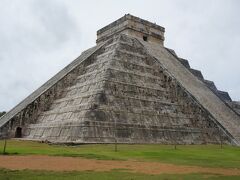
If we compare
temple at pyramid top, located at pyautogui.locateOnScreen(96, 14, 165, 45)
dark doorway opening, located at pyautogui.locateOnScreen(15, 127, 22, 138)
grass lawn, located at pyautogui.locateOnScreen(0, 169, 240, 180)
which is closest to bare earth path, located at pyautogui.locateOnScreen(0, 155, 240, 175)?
grass lawn, located at pyautogui.locateOnScreen(0, 169, 240, 180)

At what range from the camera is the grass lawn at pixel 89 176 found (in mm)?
11070

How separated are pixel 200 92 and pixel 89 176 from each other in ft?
79.2

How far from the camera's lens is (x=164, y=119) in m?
28.3

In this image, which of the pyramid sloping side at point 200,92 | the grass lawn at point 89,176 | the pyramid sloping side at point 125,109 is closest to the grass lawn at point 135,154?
the pyramid sloping side at point 125,109

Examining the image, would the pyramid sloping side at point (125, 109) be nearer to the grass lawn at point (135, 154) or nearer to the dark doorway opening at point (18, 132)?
the dark doorway opening at point (18, 132)

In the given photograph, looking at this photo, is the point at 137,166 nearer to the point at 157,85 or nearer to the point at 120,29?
the point at 157,85

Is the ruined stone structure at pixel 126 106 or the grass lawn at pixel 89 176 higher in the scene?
the ruined stone structure at pixel 126 106

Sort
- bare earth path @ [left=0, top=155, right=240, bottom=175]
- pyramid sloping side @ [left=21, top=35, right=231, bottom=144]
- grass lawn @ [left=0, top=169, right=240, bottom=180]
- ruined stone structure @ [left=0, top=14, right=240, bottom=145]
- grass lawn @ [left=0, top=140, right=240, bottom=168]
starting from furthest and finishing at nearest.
A: ruined stone structure @ [left=0, top=14, right=240, bottom=145] < pyramid sloping side @ [left=21, top=35, right=231, bottom=144] < grass lawn @ [left=0, top=140, right=240, bottom=168] < bare earth path @ [left=0, top=155, right=240, bottom=175] < grass lawn @ [left=0, top=169, right=240, bottom=180]

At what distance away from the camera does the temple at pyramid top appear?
38.6 meters

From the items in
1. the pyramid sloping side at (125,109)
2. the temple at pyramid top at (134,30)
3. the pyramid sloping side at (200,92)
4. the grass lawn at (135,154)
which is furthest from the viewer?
the temple at pyramid top at (134,30)

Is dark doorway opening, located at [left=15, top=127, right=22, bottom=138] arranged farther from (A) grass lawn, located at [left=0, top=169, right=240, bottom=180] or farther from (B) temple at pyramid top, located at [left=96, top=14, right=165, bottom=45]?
(A) grass lawn, located at [left=0, top=169, right=240, bottom=180]

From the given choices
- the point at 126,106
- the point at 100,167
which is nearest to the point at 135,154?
the point at 100,167

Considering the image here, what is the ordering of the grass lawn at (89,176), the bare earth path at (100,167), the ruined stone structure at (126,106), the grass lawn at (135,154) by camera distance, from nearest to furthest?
the grass lawn at (89,176)
the bare earth path at (100,167)
the grass lawn at (135,154)
the ruined stone structure at (126,106)

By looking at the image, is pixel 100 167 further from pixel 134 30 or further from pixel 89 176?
pixel 134 30
